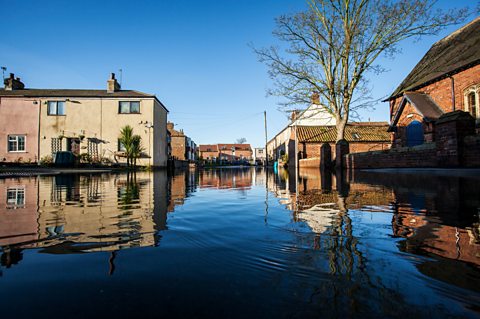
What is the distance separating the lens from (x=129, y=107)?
24.8m

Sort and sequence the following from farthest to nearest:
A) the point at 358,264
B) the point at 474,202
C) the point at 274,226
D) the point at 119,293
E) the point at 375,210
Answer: the point at 474,202 < the point at 375,210 < the point at 274,226 < the point at 358,264 < the point at 119,293

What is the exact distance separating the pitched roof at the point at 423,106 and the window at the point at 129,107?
22.4m

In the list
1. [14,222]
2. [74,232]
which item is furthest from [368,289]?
[14,222]

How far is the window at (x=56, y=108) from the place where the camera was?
24.7 meters

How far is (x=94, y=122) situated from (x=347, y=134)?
1079 inches

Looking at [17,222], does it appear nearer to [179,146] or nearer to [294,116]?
[294,116]

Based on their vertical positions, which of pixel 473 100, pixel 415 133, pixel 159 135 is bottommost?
pixel 415 133

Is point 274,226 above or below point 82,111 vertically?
below

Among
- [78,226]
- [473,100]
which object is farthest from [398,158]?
[78,226]

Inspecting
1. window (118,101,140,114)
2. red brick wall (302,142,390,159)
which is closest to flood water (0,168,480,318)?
window (118,101,140,114)

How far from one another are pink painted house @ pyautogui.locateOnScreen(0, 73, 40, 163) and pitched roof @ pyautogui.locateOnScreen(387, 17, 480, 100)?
32030 mm

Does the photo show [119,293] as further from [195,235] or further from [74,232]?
[74,232]

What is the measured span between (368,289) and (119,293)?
121 centimetres

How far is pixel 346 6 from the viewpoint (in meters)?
18.0
